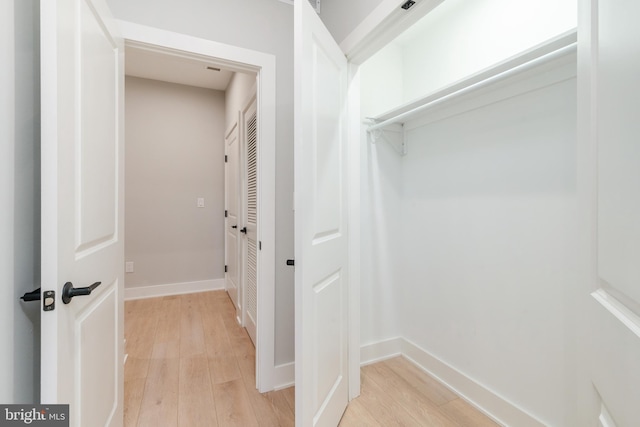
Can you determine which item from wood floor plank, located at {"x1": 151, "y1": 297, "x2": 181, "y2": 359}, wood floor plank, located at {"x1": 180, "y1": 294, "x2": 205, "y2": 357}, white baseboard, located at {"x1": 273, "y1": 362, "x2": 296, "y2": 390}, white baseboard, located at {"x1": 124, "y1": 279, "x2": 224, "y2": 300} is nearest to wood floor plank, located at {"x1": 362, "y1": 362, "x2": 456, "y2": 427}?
white baseboard, located at {"x1": 273, "y1": 362, "x2": 296, "y2": 390}

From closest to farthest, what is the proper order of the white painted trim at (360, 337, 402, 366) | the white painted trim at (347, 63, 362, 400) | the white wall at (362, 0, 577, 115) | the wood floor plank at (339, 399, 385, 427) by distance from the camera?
1. the white wall at (362, 0, 577, 115)
2. the wood floor plank at (339, 399, 385, 427)
3. the white painted trim at (347, 63, 362, 400)
4. the white painted trim at (360, 337, 402, 366)

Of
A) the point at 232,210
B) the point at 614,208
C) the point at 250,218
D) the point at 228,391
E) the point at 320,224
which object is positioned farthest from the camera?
the point at 232,210

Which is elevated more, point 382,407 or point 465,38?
point 465,38

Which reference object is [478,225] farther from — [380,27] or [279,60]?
[279,60]

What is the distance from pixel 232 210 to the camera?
346 cm

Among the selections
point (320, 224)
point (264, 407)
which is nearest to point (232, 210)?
point (264, 407)

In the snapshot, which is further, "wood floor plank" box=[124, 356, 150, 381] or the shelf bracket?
the shelf bracket

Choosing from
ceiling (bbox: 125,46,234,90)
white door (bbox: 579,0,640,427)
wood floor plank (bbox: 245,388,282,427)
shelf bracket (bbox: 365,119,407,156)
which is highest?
ceiling (bbox: 125,46,234,90)

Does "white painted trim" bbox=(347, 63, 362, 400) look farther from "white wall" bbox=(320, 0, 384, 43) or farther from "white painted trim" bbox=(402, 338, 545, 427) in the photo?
"white painted trim" bbox=(402, 338, 545, 427)

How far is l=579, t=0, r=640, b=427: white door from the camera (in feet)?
1.36

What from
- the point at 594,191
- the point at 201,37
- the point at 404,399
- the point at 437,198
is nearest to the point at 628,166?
the point at 594,191

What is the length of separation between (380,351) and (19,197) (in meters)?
2.18

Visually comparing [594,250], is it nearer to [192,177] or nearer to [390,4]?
[390,4]

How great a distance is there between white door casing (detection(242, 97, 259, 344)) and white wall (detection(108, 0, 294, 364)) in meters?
0.55
